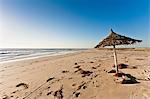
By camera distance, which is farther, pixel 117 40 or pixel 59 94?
pixel 117 40

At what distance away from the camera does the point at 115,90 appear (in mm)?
7609

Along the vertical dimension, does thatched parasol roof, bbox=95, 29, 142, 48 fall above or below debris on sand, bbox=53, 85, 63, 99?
above

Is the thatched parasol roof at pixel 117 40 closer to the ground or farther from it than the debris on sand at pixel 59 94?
farther from it

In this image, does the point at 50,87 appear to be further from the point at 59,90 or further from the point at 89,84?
the point at 89,84

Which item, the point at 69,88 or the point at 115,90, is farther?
the point at 69,88

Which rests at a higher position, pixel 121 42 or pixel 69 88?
pixel 121 42

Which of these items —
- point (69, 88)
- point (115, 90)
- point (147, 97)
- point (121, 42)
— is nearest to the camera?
point (147, 97)

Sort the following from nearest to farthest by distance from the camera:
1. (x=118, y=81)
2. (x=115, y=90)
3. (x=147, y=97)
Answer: (x=147, y=97) < (x=115, y=90) < (x=118, y=81)

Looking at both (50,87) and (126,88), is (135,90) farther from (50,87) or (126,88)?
(50,87)

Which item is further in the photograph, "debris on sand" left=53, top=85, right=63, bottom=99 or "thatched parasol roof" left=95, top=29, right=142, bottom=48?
"thatched parasol roof" left=95, top=29, right=142, bottom=48

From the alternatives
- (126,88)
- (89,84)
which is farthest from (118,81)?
(89,84)

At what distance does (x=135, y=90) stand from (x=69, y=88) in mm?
3189

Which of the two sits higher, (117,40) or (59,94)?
(117,40)

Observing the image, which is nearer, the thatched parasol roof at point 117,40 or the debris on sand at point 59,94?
the debris on sand at point 59,94
